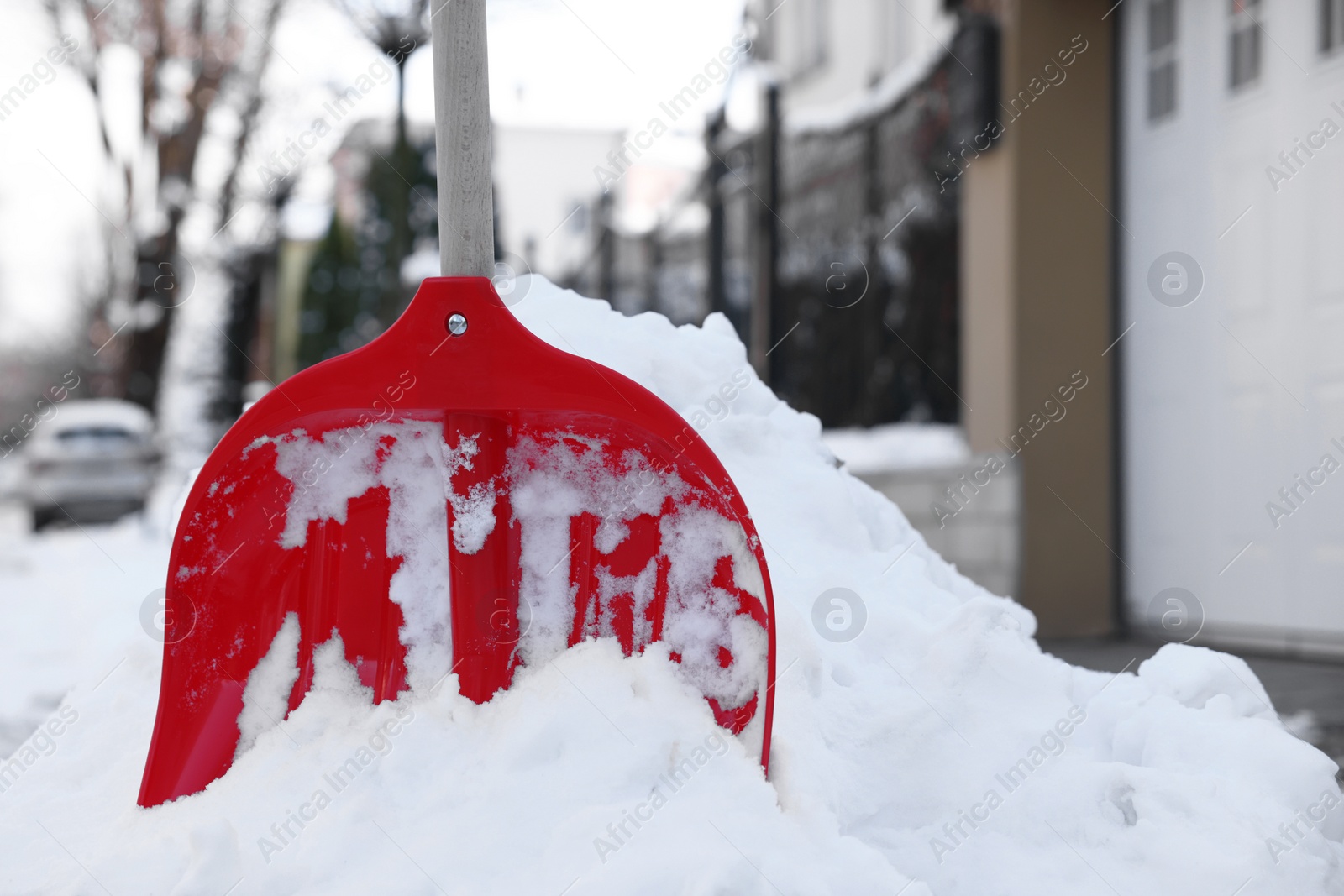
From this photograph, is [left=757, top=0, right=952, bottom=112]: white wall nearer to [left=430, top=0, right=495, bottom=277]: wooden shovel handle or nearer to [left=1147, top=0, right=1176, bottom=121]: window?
[left=1147, top=0, right=1176, bottom=121]: window

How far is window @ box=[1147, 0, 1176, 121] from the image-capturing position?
12.2 ft

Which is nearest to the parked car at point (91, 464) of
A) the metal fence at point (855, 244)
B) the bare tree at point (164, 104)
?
the bare tree at point (164, 104)

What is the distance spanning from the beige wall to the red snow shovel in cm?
269

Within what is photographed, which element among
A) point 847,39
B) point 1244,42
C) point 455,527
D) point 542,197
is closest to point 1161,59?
point 1244,42

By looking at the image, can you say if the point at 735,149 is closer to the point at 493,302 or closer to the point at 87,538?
the point at 493,302

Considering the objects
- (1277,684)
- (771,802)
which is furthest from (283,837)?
(1277,684)

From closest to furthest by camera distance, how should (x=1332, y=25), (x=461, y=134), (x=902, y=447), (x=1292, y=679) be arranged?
(x=461, y=134) < (x=1292, y=679) < (x=1332, y=25) < (x=902, y=447)

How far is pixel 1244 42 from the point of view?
3.44 m

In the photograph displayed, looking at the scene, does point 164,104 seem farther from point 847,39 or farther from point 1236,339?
point 1236,339

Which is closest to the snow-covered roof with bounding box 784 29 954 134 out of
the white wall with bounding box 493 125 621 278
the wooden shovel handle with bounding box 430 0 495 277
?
the white wall with bounding box 493 125 621 278

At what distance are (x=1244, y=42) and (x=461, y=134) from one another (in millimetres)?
3181

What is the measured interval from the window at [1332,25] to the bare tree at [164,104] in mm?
9880

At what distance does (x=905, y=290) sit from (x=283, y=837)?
12.8 ft

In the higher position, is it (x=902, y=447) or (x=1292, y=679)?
(x=902, y=447)
